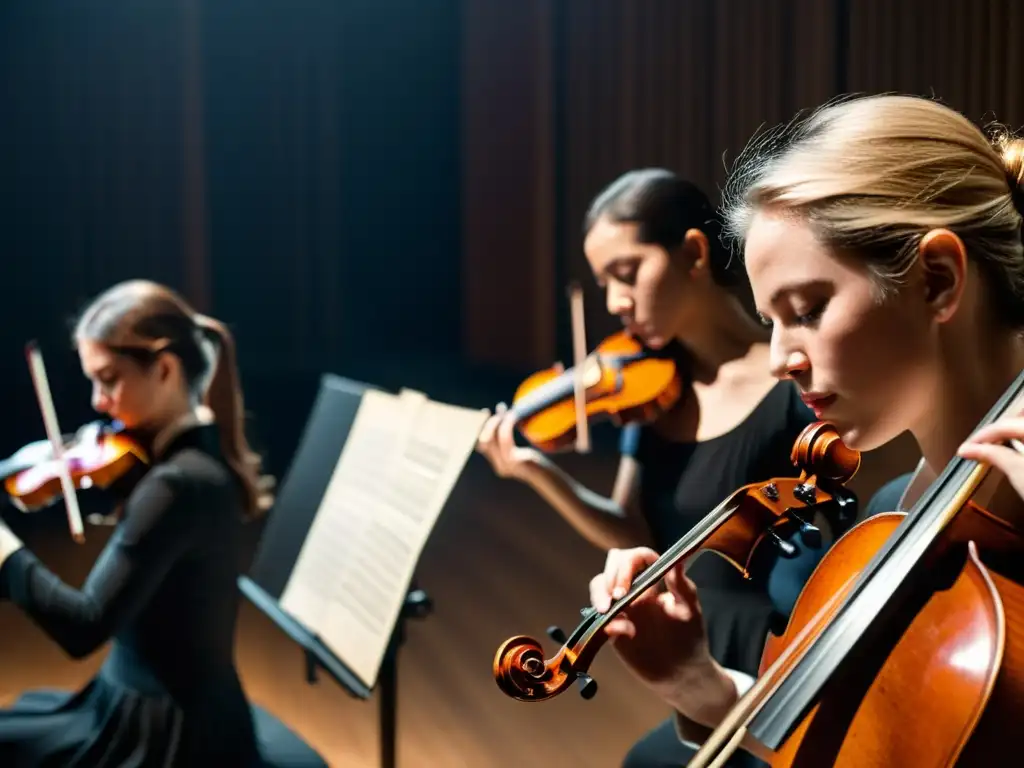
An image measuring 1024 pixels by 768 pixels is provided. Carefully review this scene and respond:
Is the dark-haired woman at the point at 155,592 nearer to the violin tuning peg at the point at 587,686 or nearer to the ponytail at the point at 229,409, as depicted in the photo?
the ponytail at the point at 229,409

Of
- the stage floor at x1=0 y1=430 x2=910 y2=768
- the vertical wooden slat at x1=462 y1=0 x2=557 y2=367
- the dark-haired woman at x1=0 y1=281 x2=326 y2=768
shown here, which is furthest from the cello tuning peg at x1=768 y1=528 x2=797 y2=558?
the vertical wooden slat at x1=462 y1=0 x2=557 y2=367

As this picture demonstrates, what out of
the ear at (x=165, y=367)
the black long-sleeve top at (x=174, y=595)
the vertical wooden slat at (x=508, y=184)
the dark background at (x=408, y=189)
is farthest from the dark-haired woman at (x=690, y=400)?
the vertical wooden slat at (x=508, y=184)

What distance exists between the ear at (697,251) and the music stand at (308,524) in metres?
0.63

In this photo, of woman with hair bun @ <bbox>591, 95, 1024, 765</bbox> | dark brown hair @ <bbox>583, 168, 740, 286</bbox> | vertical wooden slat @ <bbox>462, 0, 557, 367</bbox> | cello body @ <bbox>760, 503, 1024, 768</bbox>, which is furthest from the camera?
vertical wooden slat @ <bbox>462, 0, 557, 367</bbox>

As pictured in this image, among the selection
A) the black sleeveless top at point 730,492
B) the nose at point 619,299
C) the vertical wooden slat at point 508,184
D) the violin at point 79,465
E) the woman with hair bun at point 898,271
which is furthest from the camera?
the vertical wooden slat at point 508,184

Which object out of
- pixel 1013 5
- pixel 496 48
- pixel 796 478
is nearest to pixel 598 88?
pixel 496 48

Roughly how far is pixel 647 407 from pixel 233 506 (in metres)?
0.73

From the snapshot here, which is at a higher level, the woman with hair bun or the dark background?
the woman with hair bun

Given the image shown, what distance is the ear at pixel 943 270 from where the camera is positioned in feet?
2.26

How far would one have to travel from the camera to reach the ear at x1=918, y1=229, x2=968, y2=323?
0.69 meters

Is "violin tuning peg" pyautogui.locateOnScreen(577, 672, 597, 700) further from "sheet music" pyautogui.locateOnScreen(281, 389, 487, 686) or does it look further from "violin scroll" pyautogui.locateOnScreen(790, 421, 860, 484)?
"sheet music" pyautogui.locateOnScreen(281, 389, 487, 686)

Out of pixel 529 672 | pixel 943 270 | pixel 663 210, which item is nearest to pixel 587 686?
pixel 529 672

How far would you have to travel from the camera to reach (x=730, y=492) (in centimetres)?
104

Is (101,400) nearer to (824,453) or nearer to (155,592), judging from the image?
(155,592)
